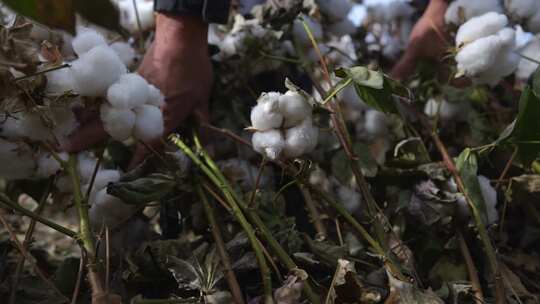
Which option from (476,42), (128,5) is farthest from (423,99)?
(128,5)

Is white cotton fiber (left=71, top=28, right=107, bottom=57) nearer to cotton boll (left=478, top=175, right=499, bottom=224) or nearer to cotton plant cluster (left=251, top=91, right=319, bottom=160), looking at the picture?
cotton plant cluster (left=251, top=91, right=319, bottom=160)

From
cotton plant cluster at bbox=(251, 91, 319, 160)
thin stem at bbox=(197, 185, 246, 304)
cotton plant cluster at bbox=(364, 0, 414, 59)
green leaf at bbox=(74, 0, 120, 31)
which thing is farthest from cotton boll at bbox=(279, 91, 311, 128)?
cotton plant cluster at bbox=(364, 0, 414, 59)

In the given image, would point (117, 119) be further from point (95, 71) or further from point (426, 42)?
point (426, 42)

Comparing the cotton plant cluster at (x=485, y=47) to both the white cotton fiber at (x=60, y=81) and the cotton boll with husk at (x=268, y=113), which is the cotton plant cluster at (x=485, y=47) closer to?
the cotton boll with husk at (x=268, y=113)

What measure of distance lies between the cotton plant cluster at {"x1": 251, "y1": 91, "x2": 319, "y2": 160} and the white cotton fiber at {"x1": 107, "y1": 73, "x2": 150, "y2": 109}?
0.16 meters

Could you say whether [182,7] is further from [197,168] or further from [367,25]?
[367,25]

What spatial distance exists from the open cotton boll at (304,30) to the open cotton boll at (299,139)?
444mm

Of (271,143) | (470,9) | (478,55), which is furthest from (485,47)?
(271,143)

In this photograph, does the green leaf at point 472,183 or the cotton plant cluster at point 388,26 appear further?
the cotton plant cluster at point 388,26

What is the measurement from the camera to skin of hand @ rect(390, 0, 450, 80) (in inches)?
47.3

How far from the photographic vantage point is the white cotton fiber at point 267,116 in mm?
749

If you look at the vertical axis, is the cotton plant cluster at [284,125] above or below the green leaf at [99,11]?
below

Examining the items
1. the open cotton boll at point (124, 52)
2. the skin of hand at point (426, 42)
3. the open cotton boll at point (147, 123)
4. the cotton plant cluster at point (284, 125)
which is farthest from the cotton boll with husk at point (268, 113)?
the skin of hand at point (426, 42)

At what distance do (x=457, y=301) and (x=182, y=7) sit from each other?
61cm
